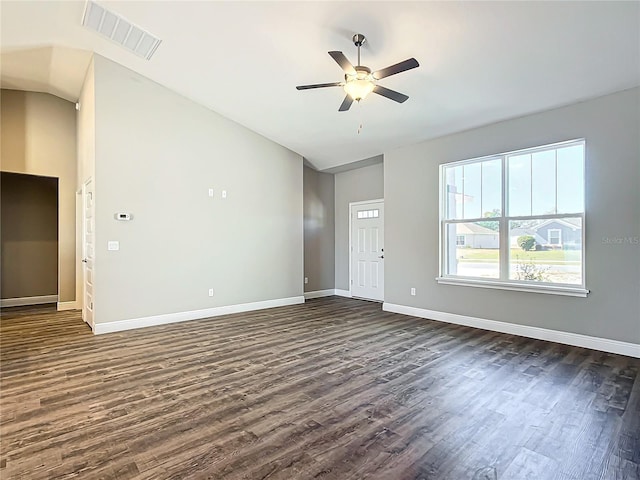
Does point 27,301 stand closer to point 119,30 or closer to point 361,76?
point 119,30

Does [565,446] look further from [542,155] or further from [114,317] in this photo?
[114,317]

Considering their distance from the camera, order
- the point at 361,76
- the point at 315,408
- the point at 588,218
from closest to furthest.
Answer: the point at 315,408 → the point at 361,76 → the point at 588,218

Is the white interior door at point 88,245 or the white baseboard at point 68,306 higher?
the white interior door at point 88,245

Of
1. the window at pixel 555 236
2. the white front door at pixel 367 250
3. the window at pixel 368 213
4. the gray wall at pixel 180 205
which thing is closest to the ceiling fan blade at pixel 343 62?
the window at pixel 555 236

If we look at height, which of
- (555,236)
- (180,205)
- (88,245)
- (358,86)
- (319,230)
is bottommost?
(88,245)

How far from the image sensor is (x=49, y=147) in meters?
6.04

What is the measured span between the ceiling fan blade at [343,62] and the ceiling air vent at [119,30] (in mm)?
2600

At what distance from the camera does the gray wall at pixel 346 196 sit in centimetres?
733

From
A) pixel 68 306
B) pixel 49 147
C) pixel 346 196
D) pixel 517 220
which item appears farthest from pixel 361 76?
pixel 68 306

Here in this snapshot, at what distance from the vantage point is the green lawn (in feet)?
13.5

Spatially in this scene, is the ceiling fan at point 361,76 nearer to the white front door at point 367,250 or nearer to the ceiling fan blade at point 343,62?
the ceiling fan blade at point 343,62

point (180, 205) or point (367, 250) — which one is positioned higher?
point (180, 205)

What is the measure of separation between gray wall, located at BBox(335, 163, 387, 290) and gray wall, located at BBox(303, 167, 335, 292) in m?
0.14

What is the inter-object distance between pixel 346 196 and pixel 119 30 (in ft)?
16.9
